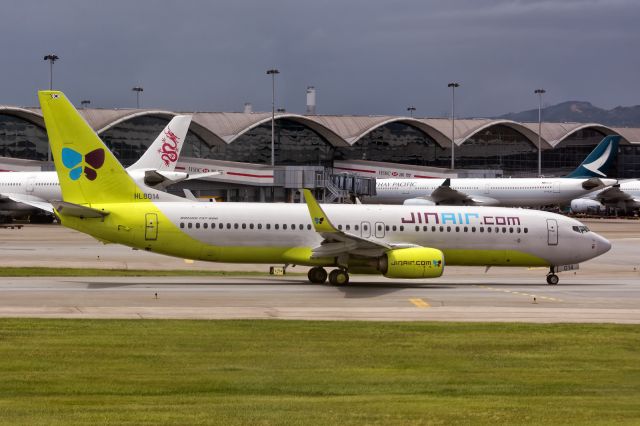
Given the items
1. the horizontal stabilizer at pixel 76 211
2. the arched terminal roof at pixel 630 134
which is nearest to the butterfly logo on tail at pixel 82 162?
the horizontal stabilizer at pixel 76 211

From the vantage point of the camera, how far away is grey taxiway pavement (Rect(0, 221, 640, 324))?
30.3 metres

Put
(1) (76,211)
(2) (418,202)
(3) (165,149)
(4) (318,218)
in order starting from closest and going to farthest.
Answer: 1. (1) (76,211)
2. (4) (318,218)
3. (3) (165,149)
4. (2) (418,202)

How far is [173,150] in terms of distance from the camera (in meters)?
85.8

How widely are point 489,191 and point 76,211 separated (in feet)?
239

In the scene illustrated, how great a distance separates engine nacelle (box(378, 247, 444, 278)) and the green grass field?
8.90 metres

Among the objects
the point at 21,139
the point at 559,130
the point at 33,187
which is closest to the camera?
the point at 33,187

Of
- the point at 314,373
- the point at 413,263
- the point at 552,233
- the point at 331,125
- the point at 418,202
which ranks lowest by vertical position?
the point at 314,373

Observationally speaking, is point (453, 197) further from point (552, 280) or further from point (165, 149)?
point (552, 280)

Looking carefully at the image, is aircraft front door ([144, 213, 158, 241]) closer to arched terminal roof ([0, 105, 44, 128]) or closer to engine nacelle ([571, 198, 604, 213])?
arched terminal roof ([0, 105, 44, 128])

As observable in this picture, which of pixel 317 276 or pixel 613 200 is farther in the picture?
pixel 613 200

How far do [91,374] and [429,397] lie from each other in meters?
6.68

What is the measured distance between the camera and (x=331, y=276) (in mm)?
38969

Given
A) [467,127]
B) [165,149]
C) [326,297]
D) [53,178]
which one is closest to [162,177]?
[165,149]

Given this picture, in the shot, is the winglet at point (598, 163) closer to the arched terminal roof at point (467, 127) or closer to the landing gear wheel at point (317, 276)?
the arched terminal roof at point (467, 127)
